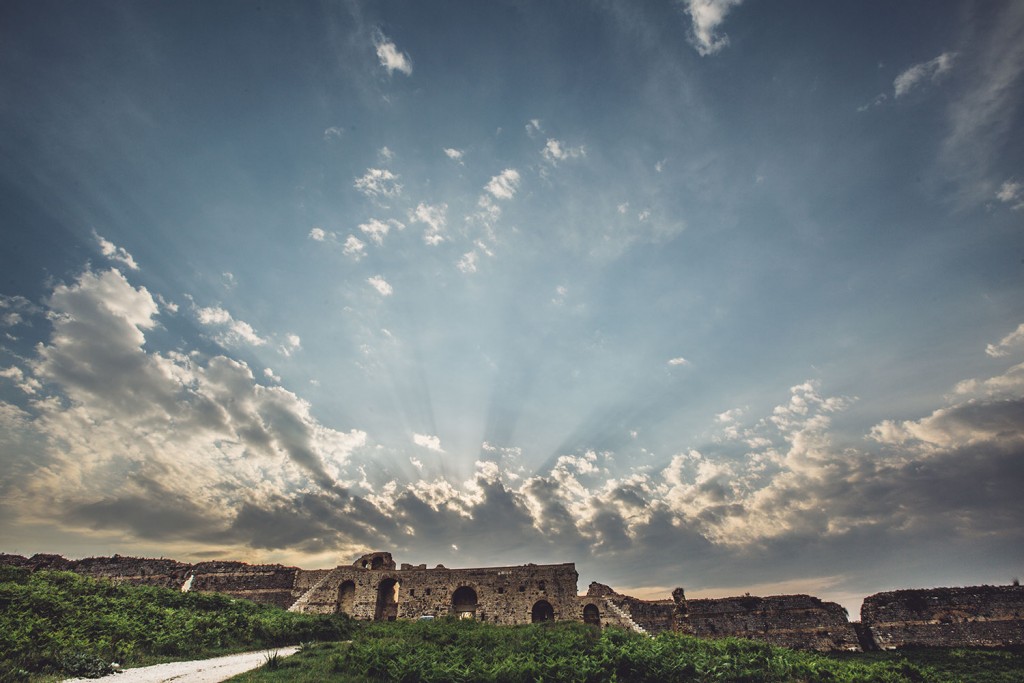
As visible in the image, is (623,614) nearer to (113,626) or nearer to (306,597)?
(306,597)

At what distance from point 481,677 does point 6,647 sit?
43.7ft

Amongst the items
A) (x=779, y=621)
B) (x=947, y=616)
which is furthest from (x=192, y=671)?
(x=947, y=616)

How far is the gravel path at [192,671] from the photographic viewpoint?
1213 cm

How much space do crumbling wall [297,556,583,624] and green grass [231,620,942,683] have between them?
20303 millimetres

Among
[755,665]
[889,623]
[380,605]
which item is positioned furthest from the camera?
[380,605]

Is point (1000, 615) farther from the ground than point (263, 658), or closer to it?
farther from the ground

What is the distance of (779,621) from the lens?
976 inches

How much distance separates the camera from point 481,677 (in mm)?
11469

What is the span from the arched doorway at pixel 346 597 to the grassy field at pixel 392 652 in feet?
58.9

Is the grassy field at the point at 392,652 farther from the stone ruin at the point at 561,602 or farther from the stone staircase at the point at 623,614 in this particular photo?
the stone staircase at the point at 623,614

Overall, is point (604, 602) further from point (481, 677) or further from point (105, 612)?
point (105, 612)

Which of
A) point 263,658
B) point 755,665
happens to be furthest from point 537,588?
point 755,665

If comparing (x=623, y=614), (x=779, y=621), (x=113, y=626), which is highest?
(x=113, y=626)

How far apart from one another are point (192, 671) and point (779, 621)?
27.9 m
